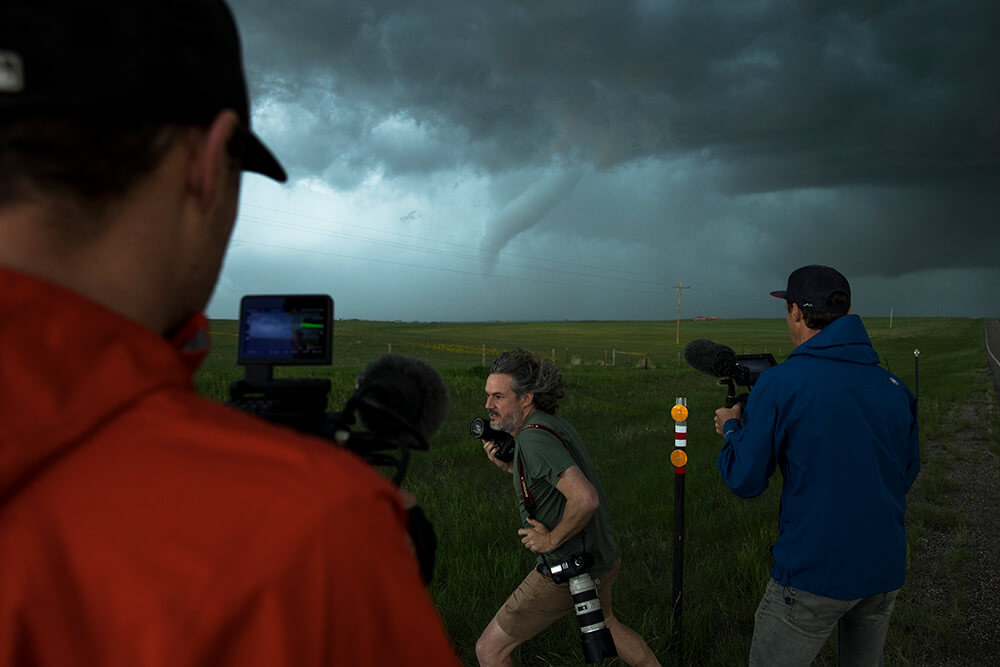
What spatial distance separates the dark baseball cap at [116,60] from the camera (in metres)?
0.68

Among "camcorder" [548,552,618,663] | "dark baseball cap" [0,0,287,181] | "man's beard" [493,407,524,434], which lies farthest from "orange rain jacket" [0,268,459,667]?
"man's beard" [493,407,524,434]

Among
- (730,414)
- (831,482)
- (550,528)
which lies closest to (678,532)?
(730,414)

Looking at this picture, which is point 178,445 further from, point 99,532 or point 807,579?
point 807,579

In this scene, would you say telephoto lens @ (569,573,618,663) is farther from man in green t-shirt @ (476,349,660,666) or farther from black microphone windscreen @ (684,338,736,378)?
black microphone windscreen @ (684,338,736,378)

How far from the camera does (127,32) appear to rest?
73 centimetres

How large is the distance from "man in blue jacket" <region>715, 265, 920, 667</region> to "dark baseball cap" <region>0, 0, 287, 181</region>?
2.87 meters

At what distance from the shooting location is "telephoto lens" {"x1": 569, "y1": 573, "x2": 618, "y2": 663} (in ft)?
10.4

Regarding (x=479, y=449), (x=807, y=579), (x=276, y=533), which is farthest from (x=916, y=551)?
(x=276, y=533)

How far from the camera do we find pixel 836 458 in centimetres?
290

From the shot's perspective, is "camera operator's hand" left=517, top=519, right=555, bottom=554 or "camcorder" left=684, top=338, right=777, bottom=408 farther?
"camcorder" left=684, top=338, right=777, bottom=408

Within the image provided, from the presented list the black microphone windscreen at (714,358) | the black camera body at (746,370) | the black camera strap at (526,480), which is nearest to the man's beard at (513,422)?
the black camera strap at (526,480)

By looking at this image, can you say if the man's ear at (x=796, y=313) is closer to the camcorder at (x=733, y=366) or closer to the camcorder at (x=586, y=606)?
the camcorder at (x=733, y=366)

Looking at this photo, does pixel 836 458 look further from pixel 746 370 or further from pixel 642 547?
pixel 642 547

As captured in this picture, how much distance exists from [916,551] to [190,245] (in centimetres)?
762
